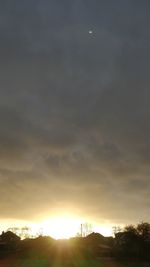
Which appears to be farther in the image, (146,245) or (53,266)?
(146,245)

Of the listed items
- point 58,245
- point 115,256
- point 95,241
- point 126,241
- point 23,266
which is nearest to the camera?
point 23,266

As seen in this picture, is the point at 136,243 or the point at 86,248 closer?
the point at 136,243

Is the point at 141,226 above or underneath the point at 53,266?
above

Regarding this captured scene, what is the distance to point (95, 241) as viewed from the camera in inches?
5866

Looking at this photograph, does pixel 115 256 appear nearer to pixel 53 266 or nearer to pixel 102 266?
pixel 102 266

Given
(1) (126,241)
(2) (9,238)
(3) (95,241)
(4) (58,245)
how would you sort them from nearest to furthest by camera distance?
(1) (126,241) → (4) (58,245) → (3) (95,241) → (2) (9,238)

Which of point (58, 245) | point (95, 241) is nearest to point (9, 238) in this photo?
point (95, 241)

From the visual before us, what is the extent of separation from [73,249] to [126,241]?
1568 cm

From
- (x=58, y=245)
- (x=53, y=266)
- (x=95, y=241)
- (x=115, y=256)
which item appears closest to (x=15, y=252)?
(x=58, y=245)

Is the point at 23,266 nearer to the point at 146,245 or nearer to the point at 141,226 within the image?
the point at 146,245

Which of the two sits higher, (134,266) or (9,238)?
(9,238)

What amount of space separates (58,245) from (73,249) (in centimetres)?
549

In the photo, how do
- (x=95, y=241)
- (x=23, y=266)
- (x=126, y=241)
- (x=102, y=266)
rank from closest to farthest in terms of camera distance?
(x=23, y=266) < (x=102, y=266) < (x=126, y=241) < (x=95, y=241)

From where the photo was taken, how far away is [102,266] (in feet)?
246
